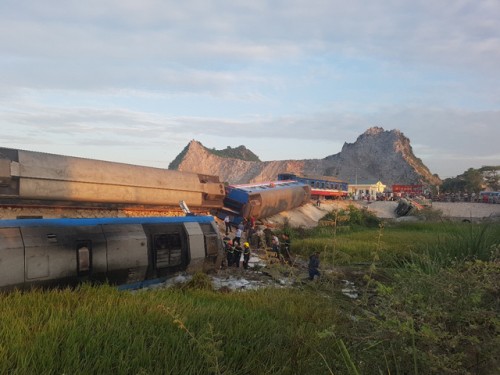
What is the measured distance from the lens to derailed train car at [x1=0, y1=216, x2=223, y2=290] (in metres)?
7.75

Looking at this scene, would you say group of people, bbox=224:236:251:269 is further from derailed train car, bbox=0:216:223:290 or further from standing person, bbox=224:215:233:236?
standing person, bbox=224:215:233:236

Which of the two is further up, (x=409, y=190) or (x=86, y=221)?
(x=86, y=221)

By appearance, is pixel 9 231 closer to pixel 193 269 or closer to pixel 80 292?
pixel 80 292

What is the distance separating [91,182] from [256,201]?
12498mm

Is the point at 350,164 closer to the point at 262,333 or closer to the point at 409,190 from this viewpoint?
the point at 409,190

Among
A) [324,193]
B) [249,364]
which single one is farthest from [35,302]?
[324,193]

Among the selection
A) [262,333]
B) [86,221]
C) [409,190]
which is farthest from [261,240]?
[409,190]

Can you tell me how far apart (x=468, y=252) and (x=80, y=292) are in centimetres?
821

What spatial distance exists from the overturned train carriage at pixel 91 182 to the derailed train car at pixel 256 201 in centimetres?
292

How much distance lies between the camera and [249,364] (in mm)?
4453

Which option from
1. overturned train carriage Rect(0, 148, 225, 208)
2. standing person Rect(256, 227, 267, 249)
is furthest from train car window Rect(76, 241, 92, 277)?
overturned train carriage Rect(0, 148, 225, 208)

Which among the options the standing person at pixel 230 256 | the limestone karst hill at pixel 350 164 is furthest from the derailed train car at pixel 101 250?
the limestone karst hill at pixel 350 164

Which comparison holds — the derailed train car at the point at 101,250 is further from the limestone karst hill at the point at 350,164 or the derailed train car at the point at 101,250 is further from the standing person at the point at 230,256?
the limestone karst hill at the point at 350,164

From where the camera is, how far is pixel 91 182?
57.9 ft
